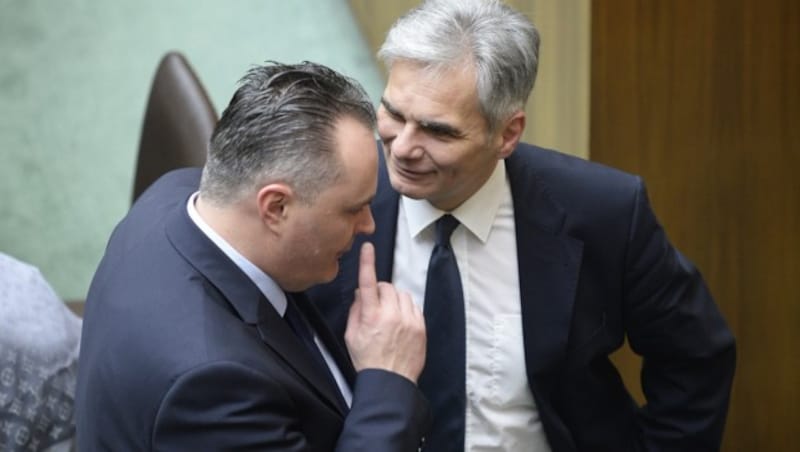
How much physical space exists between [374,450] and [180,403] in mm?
281

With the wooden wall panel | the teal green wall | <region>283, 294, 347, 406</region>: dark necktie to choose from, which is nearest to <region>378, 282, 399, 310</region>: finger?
<region>283, 294, 347, 406</region>: dark necktie

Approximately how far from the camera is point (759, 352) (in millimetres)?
3596

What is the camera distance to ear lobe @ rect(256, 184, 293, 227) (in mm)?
1888

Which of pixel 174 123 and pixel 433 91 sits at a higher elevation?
pixel 433 91

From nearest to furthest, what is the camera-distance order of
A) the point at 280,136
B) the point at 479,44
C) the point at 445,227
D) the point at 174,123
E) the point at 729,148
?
the point at 280,136
the point at 479,44
the point at 445,227
the point at 729,148
the point at 174,123

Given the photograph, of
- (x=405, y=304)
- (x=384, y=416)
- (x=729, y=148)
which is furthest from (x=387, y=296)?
(x=729, y=148)

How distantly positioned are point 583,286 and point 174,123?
4.73 ft

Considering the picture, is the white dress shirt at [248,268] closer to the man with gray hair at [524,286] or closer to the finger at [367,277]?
the finger at [367,277]

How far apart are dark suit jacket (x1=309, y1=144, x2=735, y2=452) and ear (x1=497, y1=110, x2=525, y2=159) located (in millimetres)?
Answer: 105

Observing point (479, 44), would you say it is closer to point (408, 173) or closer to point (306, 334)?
point (408, 173)

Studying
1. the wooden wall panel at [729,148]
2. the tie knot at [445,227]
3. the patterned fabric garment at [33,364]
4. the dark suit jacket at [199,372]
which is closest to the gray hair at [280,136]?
the dark suit jacket at [199,372]

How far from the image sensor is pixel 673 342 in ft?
8.20

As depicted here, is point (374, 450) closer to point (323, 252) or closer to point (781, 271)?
point (323, 252)

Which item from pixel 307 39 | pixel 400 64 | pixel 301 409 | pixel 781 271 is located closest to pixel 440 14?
pixel 400 64
